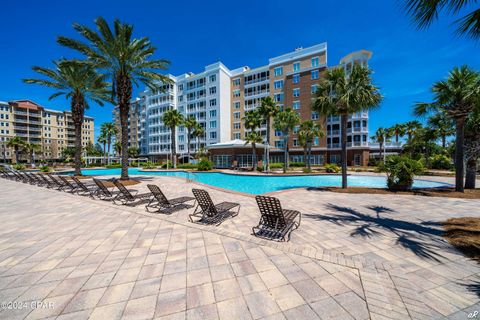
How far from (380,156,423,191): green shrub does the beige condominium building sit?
2552cm

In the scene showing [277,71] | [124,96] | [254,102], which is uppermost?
[277,71]

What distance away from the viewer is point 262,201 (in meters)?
5.32

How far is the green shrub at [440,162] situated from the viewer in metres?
30.4

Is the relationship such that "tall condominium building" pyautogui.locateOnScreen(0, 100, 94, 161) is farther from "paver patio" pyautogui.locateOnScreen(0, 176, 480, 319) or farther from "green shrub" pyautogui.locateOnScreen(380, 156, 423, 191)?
"green shrub" pyautogui.locateOnScreen(380, 156, 423, 191)

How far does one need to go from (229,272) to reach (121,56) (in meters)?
19.1

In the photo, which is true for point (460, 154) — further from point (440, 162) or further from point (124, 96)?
point (440, 162)

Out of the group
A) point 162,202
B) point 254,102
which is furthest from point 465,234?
point 254,102

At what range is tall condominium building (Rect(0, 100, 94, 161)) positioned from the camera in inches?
2667

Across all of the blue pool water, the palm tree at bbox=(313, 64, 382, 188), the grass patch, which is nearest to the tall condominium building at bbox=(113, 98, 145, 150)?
the blue pool water

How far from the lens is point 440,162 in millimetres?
31625

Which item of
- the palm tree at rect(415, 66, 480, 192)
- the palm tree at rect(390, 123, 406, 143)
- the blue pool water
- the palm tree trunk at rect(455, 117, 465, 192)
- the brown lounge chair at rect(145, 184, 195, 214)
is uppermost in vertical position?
the palm tree at rect(390, 123, 406, 143)

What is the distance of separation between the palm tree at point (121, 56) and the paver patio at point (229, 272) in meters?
13.3

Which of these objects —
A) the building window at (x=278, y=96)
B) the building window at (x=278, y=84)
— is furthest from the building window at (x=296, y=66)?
the building window at (x=278, y=96)

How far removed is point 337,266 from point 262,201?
232 centimetres
